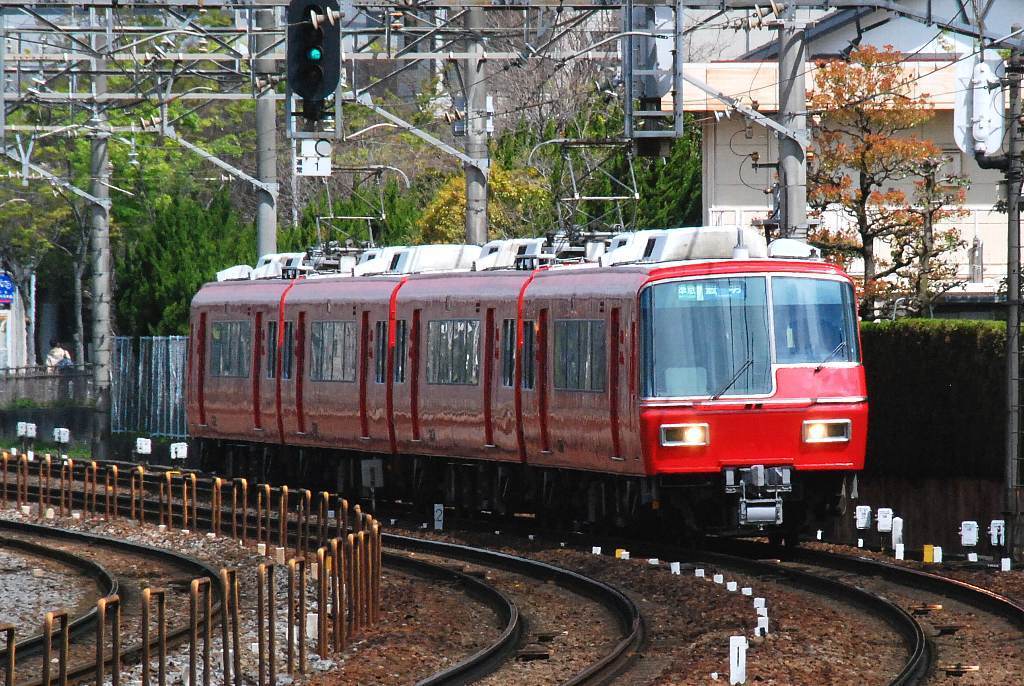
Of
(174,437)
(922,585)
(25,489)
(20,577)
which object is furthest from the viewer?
(174,437)

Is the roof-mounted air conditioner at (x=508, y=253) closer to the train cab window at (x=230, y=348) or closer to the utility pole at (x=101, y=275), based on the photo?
the train cab window at (x=230, y=348)

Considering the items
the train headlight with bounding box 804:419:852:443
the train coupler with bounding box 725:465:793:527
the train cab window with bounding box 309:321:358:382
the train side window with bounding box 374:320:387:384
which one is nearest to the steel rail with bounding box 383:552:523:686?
the train coupler with bounding box 725:465:793:527

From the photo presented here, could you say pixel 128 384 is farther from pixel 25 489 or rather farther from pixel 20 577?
pixel 20 577

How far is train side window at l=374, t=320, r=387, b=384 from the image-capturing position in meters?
23.5

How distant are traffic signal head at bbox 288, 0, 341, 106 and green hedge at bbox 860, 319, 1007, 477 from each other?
22.7 ft

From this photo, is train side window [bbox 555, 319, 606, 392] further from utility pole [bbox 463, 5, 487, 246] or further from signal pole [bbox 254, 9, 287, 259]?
signal pole [bbox 254, 9, 287, 259]

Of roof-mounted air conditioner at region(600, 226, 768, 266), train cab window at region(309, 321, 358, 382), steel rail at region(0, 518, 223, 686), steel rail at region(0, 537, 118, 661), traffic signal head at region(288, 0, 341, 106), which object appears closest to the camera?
steel rail at region(0, 518, 223, 686)

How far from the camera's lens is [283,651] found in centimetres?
1332

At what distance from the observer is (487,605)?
15.6 metres

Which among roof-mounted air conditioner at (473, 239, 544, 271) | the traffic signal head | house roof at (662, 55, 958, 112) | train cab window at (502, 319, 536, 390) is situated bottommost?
train cab window at (502, 319, 536, 390)

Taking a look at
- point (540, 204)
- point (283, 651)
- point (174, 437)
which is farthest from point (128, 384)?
point (283, 651)

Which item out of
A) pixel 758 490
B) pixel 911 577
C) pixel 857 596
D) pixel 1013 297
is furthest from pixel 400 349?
pixel 857 596

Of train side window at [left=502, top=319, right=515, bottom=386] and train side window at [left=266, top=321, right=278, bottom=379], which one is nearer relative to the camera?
train side window at [left=502, top=319, right=515, bottom=386]

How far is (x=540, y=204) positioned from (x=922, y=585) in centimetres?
2417
